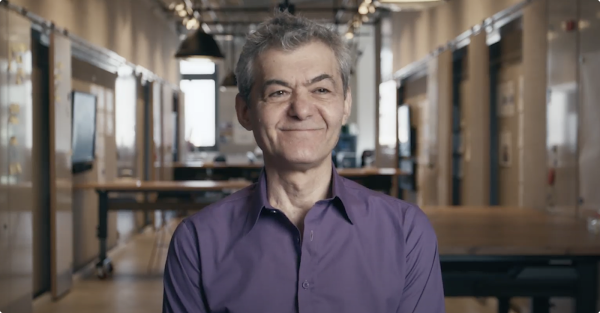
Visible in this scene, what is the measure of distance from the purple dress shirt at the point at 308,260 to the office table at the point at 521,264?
1452 mm

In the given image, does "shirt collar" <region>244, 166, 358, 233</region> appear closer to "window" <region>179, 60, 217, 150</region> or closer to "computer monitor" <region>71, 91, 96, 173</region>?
"computer monitor" <region>71, 91, 96, 173</region>

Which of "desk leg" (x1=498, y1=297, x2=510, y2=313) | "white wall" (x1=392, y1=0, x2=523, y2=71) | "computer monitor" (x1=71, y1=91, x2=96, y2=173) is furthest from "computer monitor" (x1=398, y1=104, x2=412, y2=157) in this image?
"desk leg" (x1=498, y1=297, x2=510, y2=313)

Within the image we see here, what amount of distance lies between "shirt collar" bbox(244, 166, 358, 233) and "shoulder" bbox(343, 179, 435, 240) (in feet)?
0.08

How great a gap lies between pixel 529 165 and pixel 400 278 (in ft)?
12.7

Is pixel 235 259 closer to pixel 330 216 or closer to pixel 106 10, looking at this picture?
pixel 330 216

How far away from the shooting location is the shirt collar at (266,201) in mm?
1767

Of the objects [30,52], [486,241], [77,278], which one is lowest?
[77,278]

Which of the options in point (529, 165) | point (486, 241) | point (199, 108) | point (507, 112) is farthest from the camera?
point (199, 108)

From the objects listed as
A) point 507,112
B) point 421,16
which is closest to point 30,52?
point 507,112

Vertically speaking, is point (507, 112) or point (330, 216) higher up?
point (507, 112)

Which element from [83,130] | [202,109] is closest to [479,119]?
[83,130]

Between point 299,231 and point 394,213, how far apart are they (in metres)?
0.24

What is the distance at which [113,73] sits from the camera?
29.7 feet

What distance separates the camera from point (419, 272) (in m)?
1.79
